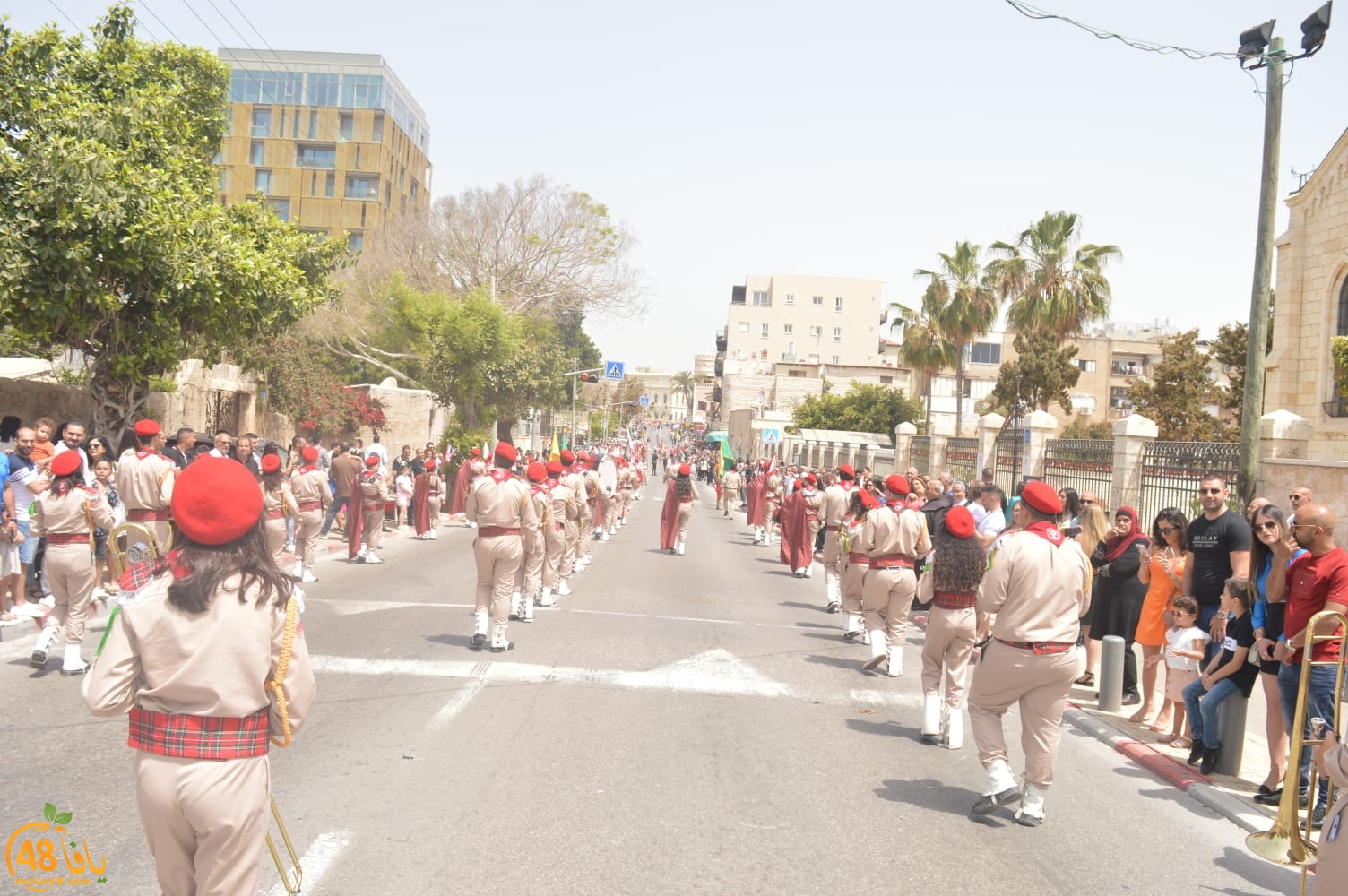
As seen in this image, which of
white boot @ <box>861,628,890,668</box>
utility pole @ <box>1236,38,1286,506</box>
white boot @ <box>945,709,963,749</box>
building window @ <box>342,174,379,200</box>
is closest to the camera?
white boot @ <box>945,709,963,749</box>

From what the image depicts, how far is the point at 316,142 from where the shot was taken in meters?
69.2

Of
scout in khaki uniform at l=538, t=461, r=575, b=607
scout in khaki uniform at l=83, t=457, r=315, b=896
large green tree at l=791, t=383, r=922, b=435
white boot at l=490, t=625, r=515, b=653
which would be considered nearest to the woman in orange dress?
white boot at l=490, t=625, r=515, b=653

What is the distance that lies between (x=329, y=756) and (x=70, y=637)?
335 cm

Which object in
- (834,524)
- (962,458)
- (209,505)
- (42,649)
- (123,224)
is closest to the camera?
(209,505)

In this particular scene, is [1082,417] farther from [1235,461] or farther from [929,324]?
[1235,461]

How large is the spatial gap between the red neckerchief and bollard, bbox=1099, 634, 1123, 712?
146 inches

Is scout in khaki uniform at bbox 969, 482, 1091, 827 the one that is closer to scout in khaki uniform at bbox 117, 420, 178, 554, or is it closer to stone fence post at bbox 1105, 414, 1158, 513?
scout in khaki uniform at bbox 117, 420, 178, 554

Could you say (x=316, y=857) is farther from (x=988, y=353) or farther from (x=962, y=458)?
(x=988, y=353)

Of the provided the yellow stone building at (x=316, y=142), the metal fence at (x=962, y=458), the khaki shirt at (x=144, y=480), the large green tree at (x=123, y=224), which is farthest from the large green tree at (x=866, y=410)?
the khaki shirt at (x=144, y=480)

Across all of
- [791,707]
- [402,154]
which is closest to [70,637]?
[791,707]

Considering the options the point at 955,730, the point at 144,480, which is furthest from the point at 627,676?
the point at 144,480

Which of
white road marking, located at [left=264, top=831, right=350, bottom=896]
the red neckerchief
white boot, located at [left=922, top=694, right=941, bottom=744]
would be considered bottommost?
white road marking, located at [left=264, top=831, right=350, bottom=896]

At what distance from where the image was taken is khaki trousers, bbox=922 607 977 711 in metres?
7.70

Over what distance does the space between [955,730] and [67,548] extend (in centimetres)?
705
